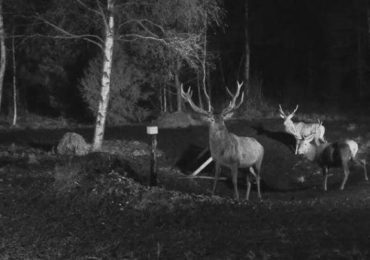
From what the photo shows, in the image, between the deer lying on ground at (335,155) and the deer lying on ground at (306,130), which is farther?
the deer lying on ground at (306,130)

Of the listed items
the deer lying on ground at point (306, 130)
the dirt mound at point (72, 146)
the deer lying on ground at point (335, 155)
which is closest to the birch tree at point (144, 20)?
the dirt mound at point (72, 146)

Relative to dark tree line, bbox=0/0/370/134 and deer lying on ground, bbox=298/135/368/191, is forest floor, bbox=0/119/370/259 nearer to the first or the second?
deer lying on ground, bbox=298/135/368/191

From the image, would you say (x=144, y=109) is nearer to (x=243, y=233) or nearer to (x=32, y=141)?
(x=32, y=141)

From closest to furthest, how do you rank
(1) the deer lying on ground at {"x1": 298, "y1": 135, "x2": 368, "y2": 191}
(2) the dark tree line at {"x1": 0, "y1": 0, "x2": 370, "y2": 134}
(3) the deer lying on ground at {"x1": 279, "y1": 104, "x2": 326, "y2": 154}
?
(1) the deer lying on ground at {"x1": 298, "y1": 135, "x2": 368, "y2": 191} < (3) the deer lying on ground at {"x1": 279, "y1": 104, "x2": 326, "y2": 154} < (2) the dark tree line at {"x1": 0, "y1": 0, "x2": 370, "y2": 134}

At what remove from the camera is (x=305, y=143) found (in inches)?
758

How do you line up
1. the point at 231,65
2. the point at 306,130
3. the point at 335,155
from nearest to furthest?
the point at 335,155
the point at 306,130
the point at 231,65

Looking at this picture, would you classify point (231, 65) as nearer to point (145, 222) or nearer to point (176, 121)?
point (176, 121)

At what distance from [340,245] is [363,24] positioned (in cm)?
3559

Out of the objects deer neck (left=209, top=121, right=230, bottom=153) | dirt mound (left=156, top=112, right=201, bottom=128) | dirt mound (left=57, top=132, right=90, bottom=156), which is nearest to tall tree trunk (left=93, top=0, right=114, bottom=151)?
dirt mound (left=57, top=132, right=90, bottom=156)

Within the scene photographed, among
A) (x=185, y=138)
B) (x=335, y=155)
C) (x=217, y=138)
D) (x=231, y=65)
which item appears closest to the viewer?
(x=217, y=138)

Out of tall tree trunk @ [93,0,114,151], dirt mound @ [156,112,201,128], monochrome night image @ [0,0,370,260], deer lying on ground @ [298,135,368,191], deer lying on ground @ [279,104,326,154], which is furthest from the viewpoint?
dirt mound @ [156,112,201,128]

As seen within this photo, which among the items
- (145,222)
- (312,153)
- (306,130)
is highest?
(306,130)

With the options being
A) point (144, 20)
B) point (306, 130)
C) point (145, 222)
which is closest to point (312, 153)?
point (306, 130)

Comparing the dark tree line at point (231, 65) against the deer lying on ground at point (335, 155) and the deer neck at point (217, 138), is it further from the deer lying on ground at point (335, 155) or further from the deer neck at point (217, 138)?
the deer neck at point (217, 138)
